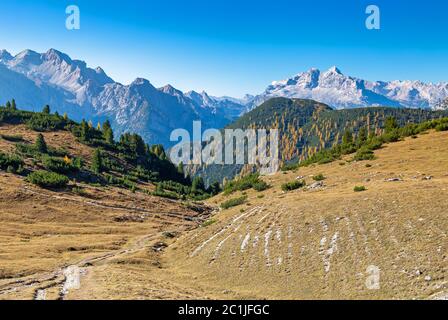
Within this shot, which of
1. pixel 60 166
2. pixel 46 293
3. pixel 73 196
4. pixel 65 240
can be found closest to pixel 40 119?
pixel 60 166

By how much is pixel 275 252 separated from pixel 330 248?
18.4ft

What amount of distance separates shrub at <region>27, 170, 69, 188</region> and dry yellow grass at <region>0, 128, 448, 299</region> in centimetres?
2725

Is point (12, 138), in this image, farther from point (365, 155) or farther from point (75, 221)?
point (365, 155)

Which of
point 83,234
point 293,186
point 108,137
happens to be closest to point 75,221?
point 83,234

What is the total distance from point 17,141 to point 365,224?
15001 centimetres

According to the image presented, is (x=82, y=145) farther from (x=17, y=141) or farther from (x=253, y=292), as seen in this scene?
(x=253, y=292)

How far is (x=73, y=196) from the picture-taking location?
9112 centimetres

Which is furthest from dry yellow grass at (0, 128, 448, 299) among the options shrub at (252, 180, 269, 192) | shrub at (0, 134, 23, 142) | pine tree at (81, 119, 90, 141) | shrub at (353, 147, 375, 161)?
pine tree at (81, 119, 90, 141)

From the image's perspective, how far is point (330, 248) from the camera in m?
34.1

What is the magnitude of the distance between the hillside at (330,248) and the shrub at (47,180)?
58.3 m

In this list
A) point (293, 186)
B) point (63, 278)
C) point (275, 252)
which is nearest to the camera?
point (63, 278)

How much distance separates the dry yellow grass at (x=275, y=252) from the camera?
28266 millimetres

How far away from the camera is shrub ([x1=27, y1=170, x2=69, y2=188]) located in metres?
94.0

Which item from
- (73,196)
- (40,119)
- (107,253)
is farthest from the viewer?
(40,119)
